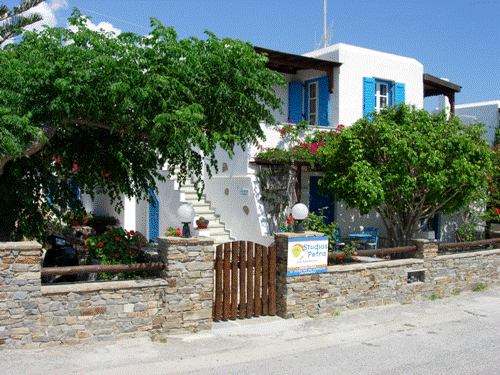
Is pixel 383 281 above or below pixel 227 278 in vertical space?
below

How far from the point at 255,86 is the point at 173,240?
9.42 ft

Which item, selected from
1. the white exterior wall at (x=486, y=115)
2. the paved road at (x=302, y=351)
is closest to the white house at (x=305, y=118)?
the paved road at (x=302, y=351)

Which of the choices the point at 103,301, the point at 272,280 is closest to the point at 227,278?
the point at 272,280

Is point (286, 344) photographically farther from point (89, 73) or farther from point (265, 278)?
point (89, 73)

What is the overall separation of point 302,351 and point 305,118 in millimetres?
9680

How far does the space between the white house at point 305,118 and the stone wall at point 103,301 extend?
4595mm

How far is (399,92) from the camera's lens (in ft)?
51.4

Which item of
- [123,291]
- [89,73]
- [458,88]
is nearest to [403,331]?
[123,291]

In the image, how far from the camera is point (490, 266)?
1151cm

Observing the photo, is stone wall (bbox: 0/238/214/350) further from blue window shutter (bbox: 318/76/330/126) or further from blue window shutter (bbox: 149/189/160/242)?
blue window shutter (bbox: 318/76/330/126)

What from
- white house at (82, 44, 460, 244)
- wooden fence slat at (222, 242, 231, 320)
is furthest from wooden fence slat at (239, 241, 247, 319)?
white house at (82, 44, 460, 244)

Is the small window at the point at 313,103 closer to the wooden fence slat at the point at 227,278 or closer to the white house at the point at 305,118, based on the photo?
the white house at the point at 305,118

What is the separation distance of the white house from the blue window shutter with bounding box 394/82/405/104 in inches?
1.3

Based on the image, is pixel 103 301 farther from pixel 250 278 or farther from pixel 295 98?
pixel 295 98
